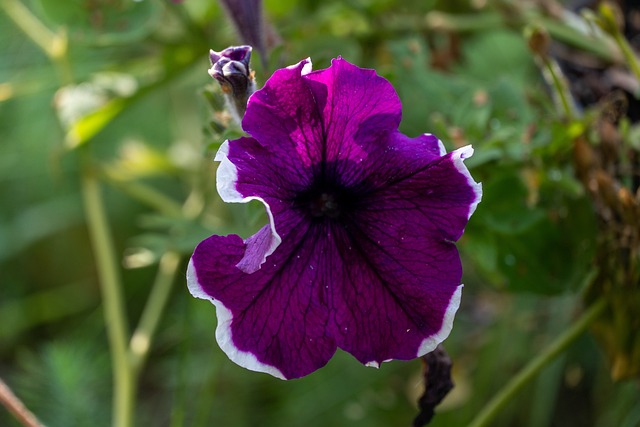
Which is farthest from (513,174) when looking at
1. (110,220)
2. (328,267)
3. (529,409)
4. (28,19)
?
(110,220)

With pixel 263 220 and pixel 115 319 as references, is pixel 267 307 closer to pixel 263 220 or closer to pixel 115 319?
pixel 263 220

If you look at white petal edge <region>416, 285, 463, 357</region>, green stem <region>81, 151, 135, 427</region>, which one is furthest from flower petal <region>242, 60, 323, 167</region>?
green stem <region>81, 151, 135, 427</region>


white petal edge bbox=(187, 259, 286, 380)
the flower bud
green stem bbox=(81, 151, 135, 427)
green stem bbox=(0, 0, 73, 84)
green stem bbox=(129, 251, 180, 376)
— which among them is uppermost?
the flower bud

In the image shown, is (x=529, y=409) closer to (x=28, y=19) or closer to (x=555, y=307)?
(x=555, y=307)

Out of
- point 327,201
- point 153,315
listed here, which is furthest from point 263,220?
point 153,315

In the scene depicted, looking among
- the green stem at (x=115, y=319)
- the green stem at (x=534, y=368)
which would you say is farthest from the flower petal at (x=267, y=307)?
the green stem at (x=115, y=319)

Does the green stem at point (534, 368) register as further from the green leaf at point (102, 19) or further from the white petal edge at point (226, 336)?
the green leaf at point (102, 19)

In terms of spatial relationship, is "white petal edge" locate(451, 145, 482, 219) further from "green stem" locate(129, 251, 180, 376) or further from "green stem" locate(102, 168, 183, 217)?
"green stem" locate(102, 168, 183, 217)
